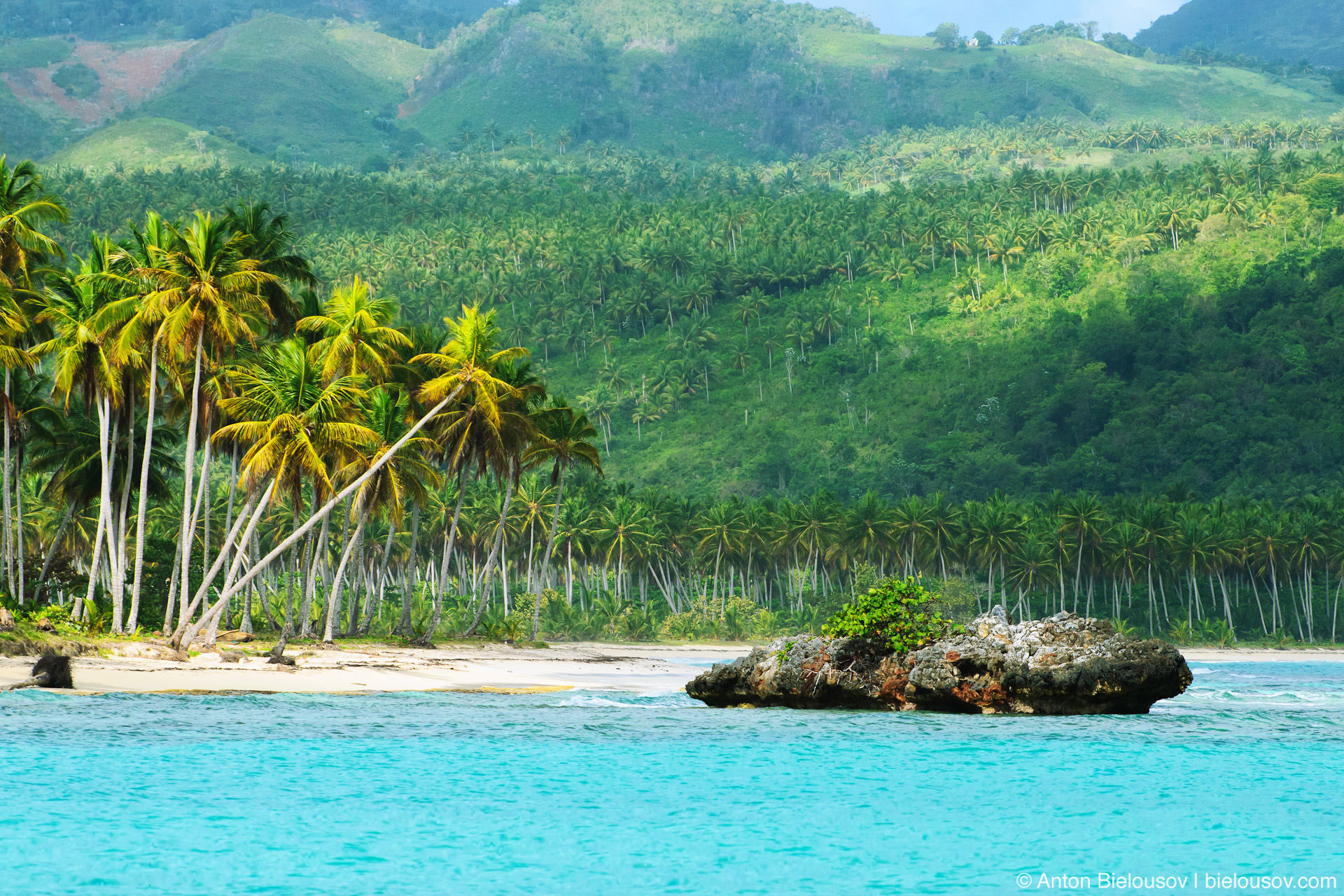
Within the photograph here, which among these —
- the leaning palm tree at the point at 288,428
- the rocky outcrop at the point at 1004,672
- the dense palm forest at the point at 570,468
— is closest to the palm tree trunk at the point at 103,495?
the dense palm forest at the point at 570,468

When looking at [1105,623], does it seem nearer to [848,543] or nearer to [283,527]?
[283,527]

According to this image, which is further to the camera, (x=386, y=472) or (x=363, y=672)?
(x=386, y=472)

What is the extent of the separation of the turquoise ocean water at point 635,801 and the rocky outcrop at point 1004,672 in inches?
37.1

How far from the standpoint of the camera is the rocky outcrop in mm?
29516

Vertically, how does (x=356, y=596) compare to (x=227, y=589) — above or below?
above

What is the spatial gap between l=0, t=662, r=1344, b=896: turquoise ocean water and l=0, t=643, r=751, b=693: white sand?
2.76m

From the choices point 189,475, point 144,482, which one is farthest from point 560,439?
point 144,482

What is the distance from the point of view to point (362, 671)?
127 ft

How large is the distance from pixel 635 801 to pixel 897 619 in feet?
48.1

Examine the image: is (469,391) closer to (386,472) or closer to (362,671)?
(386,472)

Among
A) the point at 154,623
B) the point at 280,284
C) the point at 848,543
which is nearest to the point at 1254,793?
the point at 280,284

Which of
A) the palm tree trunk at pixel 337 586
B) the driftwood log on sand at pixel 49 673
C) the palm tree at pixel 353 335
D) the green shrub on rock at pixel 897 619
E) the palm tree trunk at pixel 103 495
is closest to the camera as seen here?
the driftwood log on sand at pixel 49 673

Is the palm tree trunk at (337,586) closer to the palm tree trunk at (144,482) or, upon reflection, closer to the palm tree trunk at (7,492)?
the palm tree trunk at (144,482)

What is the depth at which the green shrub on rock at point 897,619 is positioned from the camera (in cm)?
3089
